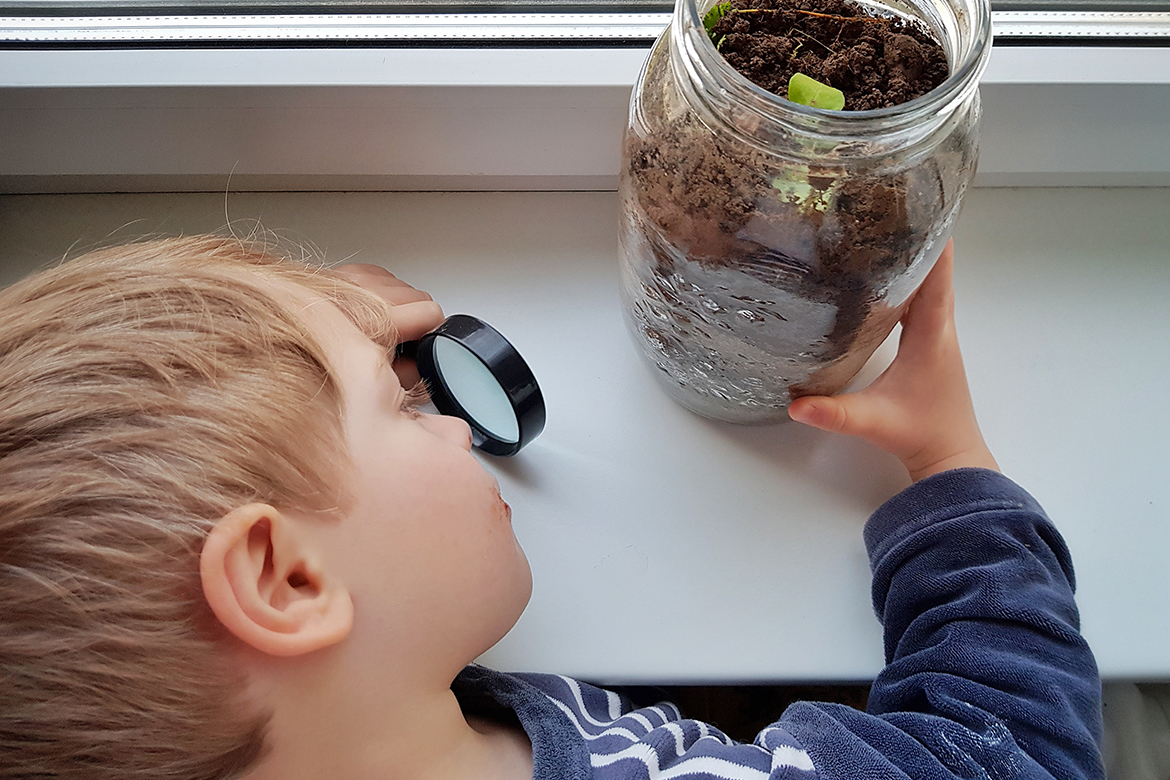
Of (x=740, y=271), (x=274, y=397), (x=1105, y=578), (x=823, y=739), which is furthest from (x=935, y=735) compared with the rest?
(x=274, y=397)

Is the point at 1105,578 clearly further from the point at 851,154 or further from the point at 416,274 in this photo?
the point at 416,274

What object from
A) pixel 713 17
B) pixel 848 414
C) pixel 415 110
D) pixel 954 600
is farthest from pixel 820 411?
pixel 415 110

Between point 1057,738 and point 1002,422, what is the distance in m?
0.22

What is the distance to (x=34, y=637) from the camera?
0.37 m

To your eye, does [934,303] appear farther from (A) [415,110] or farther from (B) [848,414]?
(A) [415,110]

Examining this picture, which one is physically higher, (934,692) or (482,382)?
(482,382)

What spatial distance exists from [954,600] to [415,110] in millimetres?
502

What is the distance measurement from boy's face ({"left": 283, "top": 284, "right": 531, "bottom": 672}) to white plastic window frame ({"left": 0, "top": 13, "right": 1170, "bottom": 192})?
0.20m

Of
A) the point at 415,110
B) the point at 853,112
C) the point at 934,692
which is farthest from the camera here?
the point at 415,110

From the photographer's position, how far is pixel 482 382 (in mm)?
575

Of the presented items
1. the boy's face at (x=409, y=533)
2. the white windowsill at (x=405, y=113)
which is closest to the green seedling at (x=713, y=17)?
the white windowsill at (x=405, y=113)

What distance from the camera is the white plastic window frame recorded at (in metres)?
0.58

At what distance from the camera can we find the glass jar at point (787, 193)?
385 millimetres

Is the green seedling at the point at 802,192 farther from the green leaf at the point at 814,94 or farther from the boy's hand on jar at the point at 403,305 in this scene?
the boy's hand on jar at the point at 403,305
